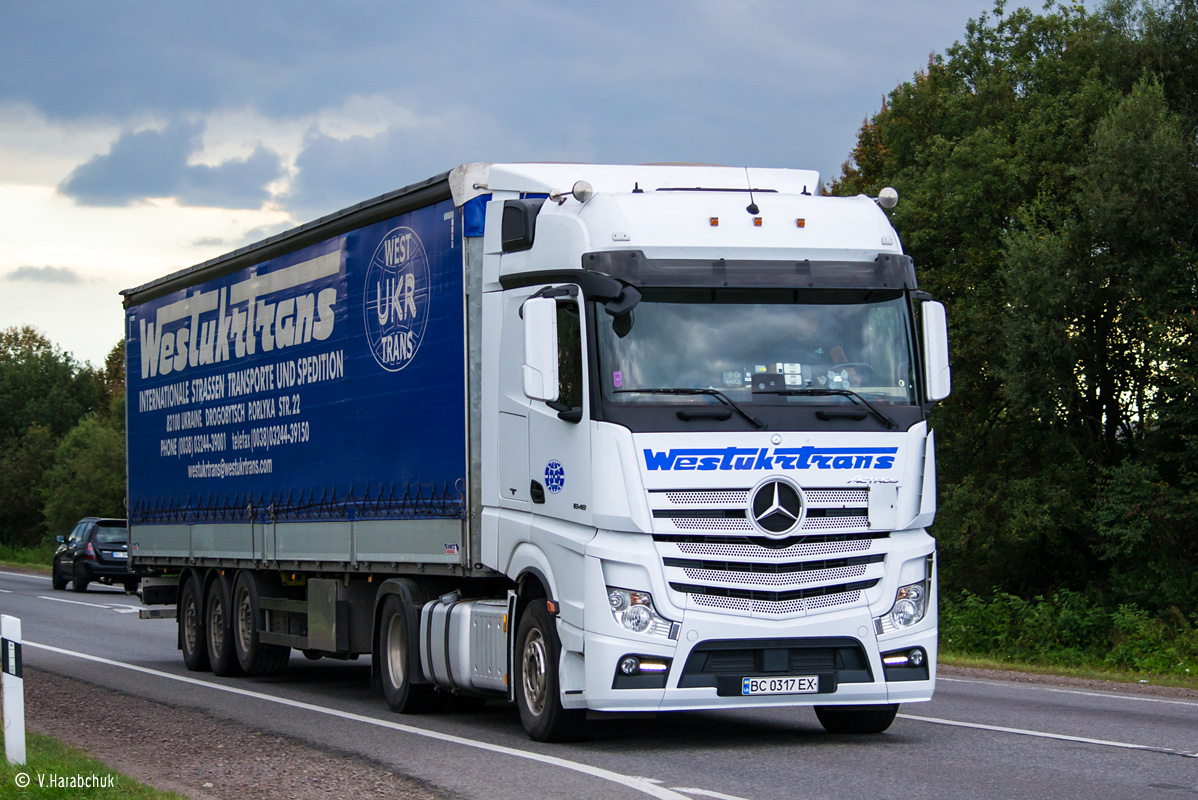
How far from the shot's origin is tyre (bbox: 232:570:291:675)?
1598 centimetres

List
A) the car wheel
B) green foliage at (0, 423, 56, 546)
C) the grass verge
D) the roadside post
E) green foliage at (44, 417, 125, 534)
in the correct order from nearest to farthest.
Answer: the grass verge < the roadside post < the car wheel < green foliage at (44, 417, 125, 534) < green foliage at (0, 423, 56, 546)

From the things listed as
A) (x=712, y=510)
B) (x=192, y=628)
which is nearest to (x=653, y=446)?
(x=712, y=510)

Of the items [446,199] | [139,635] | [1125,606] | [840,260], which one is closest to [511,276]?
[446,199]

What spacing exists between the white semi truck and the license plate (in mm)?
14

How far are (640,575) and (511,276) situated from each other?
8.99 feet

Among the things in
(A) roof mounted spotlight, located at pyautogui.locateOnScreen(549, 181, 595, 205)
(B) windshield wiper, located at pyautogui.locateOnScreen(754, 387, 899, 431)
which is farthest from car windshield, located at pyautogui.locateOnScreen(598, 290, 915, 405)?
(A) roof mounted spotlight, located at pyautogui.locateOnScreen(549, 181, 595, 205)

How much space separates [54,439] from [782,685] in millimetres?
97419

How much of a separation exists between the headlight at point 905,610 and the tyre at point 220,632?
9153mm

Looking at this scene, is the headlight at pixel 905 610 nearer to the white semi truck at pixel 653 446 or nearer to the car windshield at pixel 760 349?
the white semi truck at pixel 653 446

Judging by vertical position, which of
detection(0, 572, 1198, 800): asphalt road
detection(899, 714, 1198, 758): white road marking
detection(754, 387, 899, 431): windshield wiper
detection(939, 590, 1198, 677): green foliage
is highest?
detection(754, 387, 899, 431): windshield wiper

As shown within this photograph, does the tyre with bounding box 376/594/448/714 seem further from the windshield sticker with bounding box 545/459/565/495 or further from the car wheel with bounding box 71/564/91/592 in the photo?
the car wheel with bounding box 71/564/91/592

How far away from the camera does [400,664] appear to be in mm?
12477

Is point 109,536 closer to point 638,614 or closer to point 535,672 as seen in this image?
point 535,672

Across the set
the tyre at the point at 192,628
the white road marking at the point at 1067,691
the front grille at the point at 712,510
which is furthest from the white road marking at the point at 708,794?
the tyre at the point at 192,628
